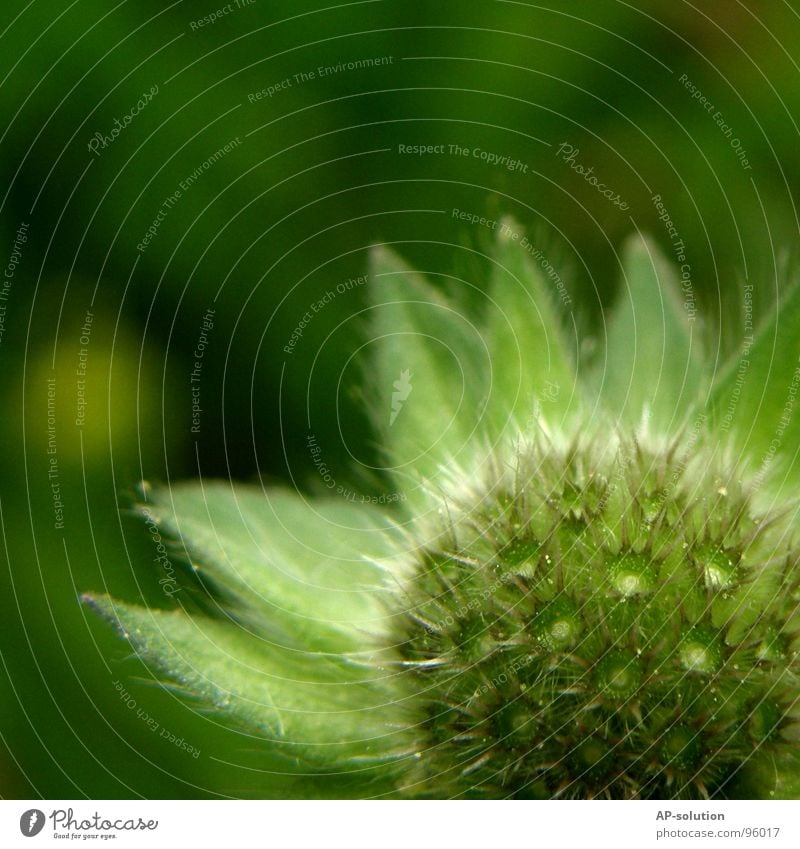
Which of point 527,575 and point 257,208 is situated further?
point 257,208

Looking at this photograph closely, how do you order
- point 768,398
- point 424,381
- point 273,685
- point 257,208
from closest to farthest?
point 273,685
point 768,398
point 424,381
point 257,208

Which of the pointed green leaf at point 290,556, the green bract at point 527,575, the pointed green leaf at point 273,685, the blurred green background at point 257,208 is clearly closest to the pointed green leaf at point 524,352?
the green bract at point 527,575

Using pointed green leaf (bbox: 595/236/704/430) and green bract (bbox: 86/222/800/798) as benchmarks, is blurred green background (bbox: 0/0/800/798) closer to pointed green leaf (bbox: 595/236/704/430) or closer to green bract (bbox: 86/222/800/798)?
pointed green leaf (bbox: 595/236/704/430)

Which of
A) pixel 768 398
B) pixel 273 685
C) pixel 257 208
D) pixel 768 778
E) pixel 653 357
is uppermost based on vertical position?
pixel 257 208

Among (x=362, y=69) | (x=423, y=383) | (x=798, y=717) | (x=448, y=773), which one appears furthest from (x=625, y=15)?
(x=448, y=773)

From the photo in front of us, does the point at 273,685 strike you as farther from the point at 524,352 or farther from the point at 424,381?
the point at 524,352

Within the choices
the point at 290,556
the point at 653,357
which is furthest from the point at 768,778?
the point at 290,556

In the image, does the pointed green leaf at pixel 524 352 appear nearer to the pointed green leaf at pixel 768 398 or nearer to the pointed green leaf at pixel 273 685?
the pointed green leaf at pixel 768 398

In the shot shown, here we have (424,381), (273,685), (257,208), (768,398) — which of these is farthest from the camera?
Result: (257,208)
